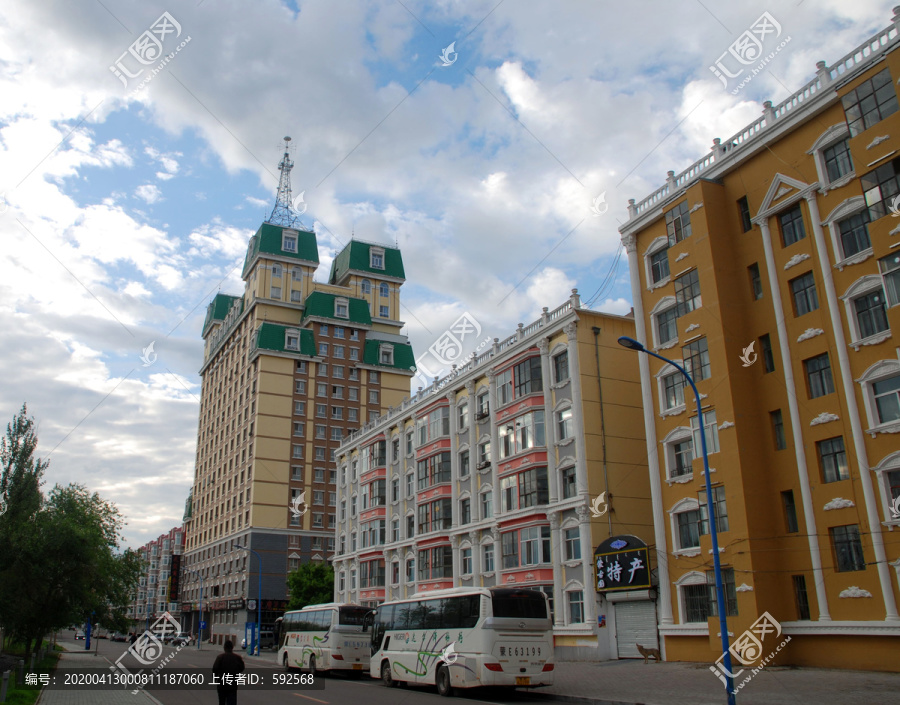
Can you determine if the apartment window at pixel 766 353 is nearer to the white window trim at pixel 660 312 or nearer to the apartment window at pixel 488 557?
the white window trim at pixel 660 312

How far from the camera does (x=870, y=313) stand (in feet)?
83.5

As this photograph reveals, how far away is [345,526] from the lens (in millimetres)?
65312

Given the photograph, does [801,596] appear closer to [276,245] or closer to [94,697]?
[94,697]

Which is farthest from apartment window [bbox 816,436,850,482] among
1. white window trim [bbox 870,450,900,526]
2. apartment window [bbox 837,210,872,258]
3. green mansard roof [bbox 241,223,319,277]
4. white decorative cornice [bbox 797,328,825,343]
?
green mansard roof [bbox 241,223,319,277]

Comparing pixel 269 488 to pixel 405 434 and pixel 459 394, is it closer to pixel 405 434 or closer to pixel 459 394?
pixel 405 434

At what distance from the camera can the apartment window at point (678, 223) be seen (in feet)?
108

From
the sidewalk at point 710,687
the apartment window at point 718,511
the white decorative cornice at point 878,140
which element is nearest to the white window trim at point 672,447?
the apartment window at point 718,511

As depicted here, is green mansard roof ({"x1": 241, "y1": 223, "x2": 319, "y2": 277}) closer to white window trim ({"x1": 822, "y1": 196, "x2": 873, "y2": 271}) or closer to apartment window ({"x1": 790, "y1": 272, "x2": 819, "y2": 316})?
apartment window ({"x1": 790, "y1": 272, "x2": 819, "y2": 316})

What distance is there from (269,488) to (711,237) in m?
64.4

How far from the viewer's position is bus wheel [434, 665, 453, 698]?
76.1 feet

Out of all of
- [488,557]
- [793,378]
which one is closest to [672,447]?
[793,378]

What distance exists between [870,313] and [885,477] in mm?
5703

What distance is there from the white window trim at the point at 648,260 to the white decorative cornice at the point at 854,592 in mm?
15040

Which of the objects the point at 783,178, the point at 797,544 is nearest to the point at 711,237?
the point at 783,178
